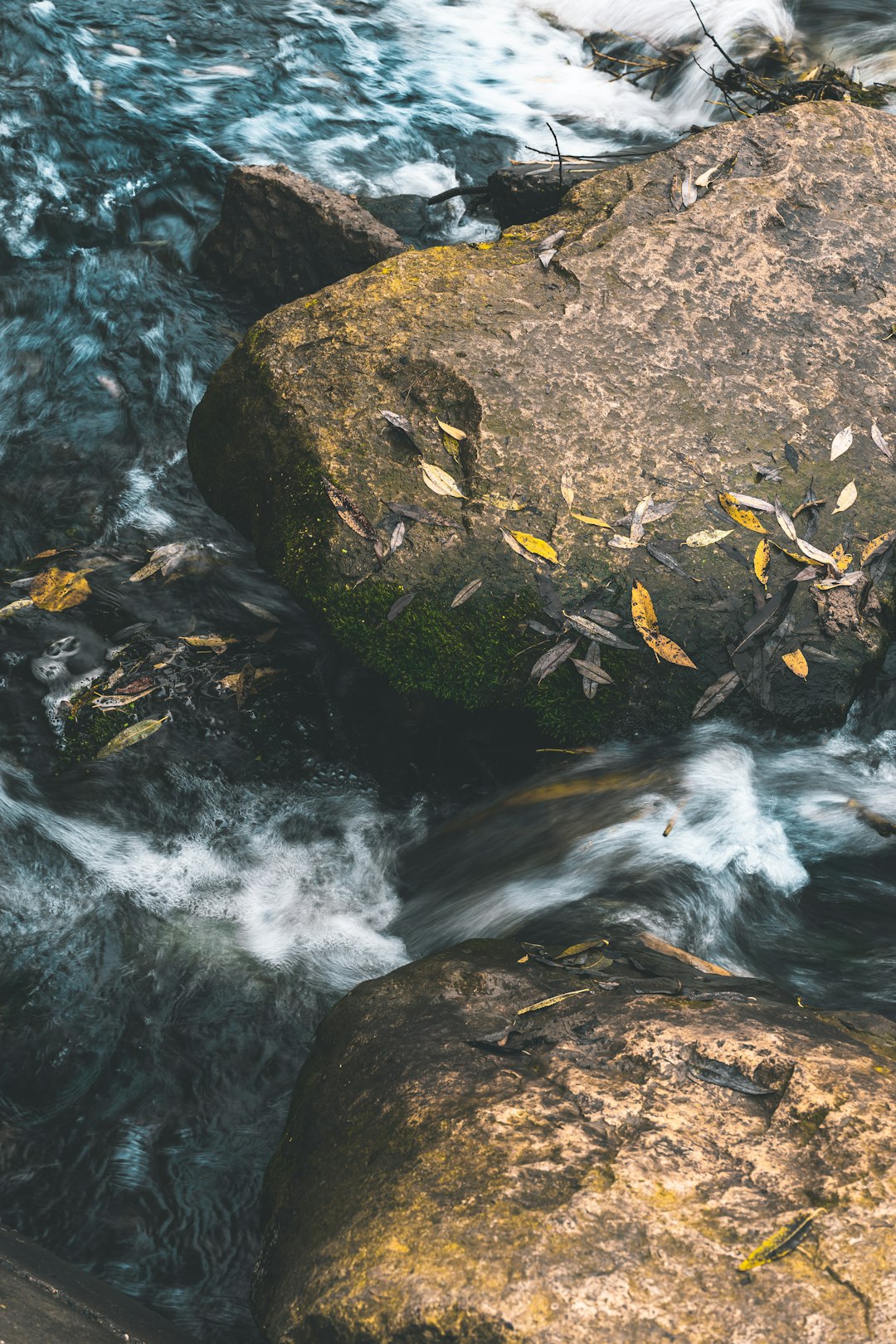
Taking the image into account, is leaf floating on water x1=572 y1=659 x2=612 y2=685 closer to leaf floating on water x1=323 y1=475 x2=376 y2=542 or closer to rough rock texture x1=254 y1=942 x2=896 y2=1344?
leaf floating on water x1=323 y1=475 x2=376 y2=542

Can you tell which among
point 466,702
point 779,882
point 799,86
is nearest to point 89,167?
point 799,86

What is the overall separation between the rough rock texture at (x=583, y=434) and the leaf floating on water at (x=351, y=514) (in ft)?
0.09

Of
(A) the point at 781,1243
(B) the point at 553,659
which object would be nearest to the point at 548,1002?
(A) the point at 781,1243

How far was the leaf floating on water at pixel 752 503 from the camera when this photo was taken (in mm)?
3598

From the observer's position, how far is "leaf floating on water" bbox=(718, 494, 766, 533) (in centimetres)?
358

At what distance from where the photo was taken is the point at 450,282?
4062 mm

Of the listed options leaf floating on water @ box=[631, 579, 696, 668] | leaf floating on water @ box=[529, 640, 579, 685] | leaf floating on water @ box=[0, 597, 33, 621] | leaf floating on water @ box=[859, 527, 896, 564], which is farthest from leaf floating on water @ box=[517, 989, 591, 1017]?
leaf floating on water @ box=[0, 597, 33, 621]

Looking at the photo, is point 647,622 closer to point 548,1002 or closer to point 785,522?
point 785,522

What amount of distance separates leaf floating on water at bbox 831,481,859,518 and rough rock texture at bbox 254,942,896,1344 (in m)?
1.91

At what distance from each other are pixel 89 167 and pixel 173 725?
14.9 ft

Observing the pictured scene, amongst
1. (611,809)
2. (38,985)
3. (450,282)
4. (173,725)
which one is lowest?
(38,985)

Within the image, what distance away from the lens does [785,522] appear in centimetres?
360

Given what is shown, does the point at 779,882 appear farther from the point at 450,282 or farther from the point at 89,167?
the point at 89,167

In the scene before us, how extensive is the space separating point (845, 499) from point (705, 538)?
0.60m
